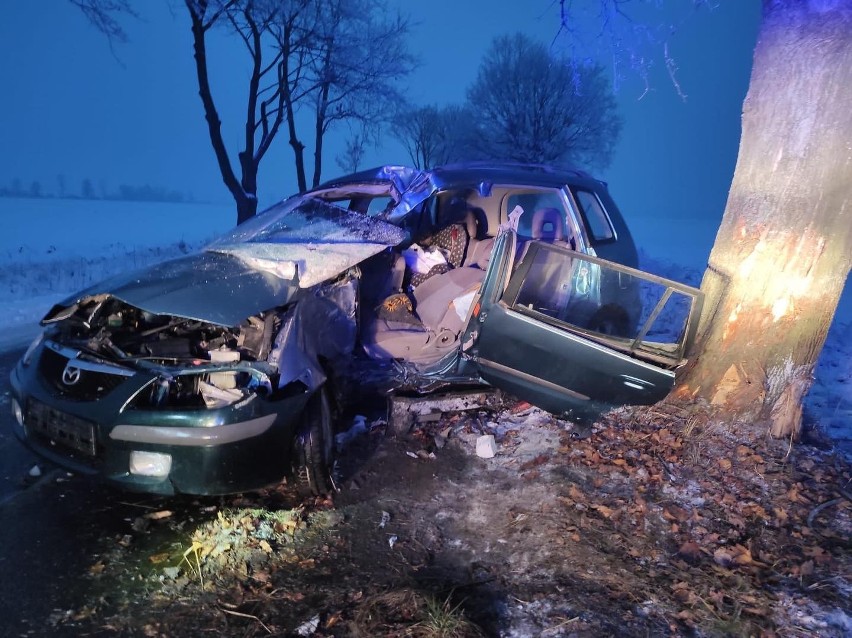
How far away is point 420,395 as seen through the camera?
4031 mm

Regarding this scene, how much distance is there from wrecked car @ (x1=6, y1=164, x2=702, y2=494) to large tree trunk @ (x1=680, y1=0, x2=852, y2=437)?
491 millimetres

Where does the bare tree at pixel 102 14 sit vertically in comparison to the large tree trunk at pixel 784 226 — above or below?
above

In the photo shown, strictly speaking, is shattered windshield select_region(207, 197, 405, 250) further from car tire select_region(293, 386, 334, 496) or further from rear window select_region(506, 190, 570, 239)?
rear window select_region(506, 190, 570, 239)

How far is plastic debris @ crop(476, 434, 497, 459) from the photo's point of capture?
12.9ft

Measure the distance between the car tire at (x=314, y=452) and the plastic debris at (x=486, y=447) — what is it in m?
1.16

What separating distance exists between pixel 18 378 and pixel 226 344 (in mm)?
1213

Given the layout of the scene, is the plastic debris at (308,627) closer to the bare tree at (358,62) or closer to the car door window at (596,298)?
the car door window at (596,298)

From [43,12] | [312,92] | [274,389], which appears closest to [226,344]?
[274,389]

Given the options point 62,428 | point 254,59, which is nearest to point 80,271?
point 254,59

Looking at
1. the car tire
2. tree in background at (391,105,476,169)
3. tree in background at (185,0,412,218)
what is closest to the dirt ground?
the car tire

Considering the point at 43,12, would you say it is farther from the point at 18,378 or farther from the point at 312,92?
the point at 18,378

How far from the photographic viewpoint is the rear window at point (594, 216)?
4730mm

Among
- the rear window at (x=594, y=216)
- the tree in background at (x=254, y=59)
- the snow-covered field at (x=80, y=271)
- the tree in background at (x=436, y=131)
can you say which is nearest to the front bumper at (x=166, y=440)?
the snow-covered field at (x=80, y=271)

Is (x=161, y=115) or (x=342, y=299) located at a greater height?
(x=161, y=115)
